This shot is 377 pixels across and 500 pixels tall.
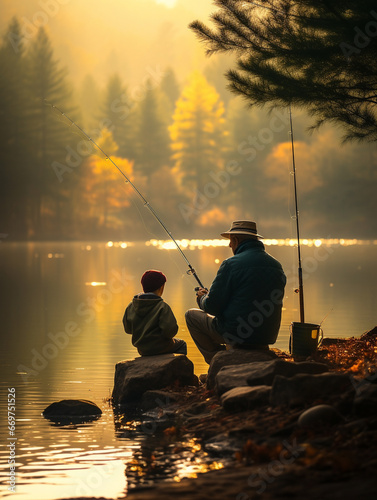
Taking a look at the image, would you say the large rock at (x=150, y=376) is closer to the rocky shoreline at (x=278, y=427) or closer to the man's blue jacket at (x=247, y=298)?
the rocky shoreline at (x=278, y=427)

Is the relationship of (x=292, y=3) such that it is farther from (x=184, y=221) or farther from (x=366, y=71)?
(x=184, y=221)

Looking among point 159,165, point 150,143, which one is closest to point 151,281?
Result: point 150,143

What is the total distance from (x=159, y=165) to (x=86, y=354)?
197 feet

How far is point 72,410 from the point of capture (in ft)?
25.0

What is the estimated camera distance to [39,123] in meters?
59.0

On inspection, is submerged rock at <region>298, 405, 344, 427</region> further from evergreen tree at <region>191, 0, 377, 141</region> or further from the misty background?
the misty background

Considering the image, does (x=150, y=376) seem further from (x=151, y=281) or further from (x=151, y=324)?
(x=151, y=281)

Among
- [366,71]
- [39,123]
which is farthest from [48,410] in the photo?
[39,123]

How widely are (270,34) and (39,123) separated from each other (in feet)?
165

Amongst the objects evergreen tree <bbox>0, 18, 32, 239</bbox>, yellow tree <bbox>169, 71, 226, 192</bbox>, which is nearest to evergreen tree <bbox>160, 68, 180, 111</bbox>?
yellow tree <bbox>169, 71, 226, 192</bbox>

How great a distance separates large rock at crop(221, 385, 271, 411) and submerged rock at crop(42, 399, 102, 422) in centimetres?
136

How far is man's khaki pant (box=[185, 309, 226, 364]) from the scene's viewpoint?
822 centimetres

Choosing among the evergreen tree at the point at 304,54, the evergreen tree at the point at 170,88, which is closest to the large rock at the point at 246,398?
the evergreen tree at the point at 304,54

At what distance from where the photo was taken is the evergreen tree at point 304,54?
9367 millimetres
